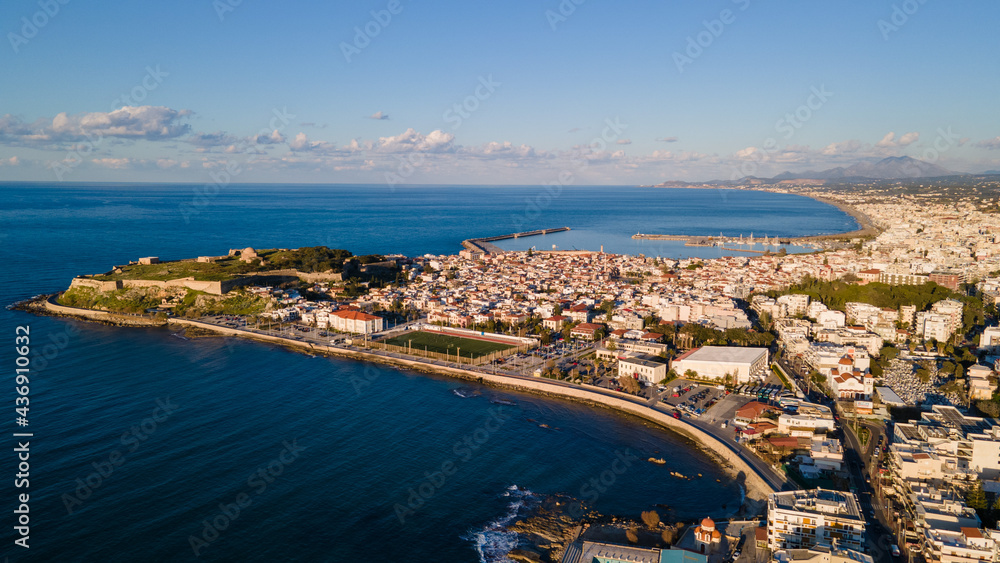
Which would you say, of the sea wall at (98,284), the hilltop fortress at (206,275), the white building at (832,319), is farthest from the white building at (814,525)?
the sea wall at (98,284)

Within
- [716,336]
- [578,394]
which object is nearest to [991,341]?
[716,336]

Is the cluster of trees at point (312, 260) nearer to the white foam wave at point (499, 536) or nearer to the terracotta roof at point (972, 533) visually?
the white foam wave at point (499, 536)

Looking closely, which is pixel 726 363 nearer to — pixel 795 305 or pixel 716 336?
pixel 716 336

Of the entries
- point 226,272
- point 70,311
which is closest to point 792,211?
point 226,272

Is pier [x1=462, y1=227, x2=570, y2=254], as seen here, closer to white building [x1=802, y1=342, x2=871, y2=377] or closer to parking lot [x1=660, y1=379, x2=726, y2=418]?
white building [x1=802, y1=342, x2=871, y2=377]

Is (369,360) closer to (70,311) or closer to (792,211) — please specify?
(70,311)

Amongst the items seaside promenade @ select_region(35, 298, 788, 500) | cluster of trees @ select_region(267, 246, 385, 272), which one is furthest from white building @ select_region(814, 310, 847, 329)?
cluster of trees @ select_region(267, 246, 385, 272)

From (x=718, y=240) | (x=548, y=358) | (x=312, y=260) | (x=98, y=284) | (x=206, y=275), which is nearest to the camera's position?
(x=548, y=358)
